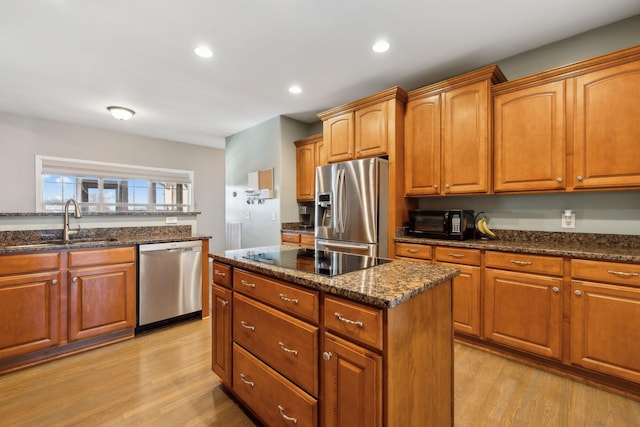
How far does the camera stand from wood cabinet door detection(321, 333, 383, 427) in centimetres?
97

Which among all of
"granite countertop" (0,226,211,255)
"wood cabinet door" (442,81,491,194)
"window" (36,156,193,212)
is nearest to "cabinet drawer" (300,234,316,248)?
"granite countertop" (0,226,211,255)

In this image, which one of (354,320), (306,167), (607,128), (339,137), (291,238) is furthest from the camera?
(306,167)

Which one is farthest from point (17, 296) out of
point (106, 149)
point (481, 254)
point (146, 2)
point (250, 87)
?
point (106, 149)

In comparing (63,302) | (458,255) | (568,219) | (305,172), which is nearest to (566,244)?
(568,219)

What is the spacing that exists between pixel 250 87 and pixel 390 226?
2221 mm

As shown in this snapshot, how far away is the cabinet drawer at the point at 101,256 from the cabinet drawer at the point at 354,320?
2210mm

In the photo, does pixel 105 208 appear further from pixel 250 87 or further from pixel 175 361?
pixel 175 361

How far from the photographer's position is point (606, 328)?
1.81 meters

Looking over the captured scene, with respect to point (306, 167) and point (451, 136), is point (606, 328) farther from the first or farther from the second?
point (306, 167)

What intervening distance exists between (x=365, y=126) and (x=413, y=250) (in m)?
1.44

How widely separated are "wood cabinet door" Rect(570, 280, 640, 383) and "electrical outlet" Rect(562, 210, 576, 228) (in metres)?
0.66

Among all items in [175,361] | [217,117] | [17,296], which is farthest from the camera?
[217,117]

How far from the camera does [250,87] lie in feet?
10.7

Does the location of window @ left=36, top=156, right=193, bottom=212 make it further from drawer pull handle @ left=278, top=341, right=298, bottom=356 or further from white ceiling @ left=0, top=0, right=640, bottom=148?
drawer pull handle @ left=278, top=341, right=298, bottom=356
